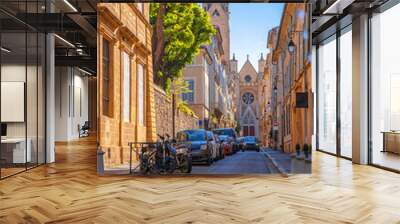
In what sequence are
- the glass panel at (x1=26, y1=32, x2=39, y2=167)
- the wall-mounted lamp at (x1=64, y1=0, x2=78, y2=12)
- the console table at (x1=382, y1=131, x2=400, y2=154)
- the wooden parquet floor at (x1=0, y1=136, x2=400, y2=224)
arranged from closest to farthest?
the wooden parquet floor at (x1=0, y1=136, x2=400, y2=224) → the wall-mounted lamp at (x1=64, y1=0, x2=78, y2=12) → the glass panel at (x1=26, y1=32, x2=39, y2=167) → the console table at (x1=382, y1=131, x2=400, y2=154)

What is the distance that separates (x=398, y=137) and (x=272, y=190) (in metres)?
4.07

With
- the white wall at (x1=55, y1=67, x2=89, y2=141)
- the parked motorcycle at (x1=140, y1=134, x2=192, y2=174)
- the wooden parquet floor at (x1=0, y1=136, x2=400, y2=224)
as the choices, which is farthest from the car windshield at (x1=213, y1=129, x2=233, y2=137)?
the white wall at (x1=55, y1=67, x2=89, y2=141)

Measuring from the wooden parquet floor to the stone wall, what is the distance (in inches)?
30.5

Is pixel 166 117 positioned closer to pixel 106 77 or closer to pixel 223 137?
pixel 223 137

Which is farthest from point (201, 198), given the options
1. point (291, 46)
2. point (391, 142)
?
point (391, 142)

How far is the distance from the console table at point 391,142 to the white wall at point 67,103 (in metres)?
11.2

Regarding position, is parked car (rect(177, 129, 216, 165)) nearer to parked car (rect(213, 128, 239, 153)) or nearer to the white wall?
parked car (rect(213, 128, 239, 153))

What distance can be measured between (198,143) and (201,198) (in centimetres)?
203

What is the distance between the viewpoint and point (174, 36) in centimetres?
690

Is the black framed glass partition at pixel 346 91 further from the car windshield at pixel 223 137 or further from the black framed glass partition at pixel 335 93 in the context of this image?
the car windshield at pixel 223 137

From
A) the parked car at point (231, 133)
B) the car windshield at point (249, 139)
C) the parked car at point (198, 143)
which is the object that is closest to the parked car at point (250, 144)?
the car windshield at point (249, 139)

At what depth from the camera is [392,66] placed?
7.51 metres

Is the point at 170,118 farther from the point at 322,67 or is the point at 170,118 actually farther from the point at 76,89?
the point at 76,89

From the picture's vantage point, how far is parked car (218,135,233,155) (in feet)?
22.0
